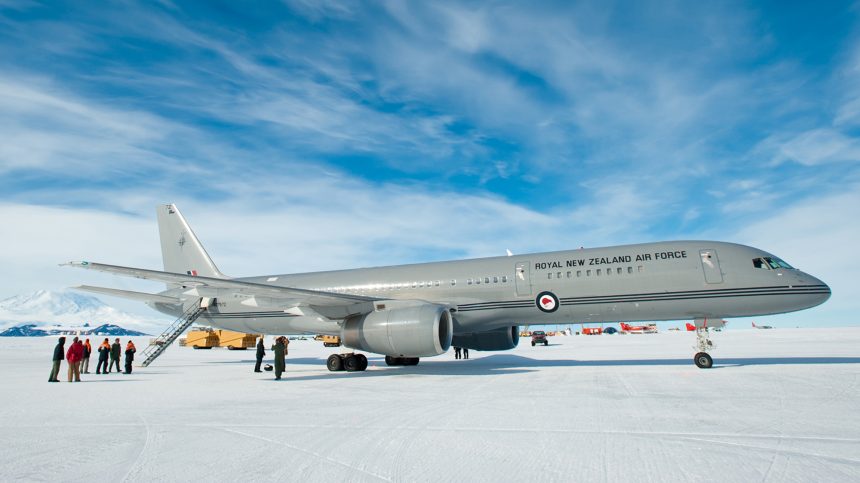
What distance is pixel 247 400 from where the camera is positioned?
10219 mm

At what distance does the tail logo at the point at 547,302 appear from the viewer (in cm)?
Answer: 1695

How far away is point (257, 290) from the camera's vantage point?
54.1 feet

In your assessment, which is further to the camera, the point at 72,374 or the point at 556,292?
the point at 556,292

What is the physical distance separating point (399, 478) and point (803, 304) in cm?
1556

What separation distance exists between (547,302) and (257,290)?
10.2 m

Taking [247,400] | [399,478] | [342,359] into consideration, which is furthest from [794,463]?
[342,359]

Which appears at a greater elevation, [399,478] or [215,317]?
[215,317]

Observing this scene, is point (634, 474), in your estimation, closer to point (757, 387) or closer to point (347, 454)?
point (347, 454)

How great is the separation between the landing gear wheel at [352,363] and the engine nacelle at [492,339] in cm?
430

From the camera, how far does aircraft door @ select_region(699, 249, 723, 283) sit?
15.3 meters

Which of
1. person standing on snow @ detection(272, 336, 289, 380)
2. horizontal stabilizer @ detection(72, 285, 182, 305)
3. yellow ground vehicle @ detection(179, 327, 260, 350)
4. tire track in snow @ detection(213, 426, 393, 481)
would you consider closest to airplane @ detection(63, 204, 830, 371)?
horizontal stabilizer @ detection(72, 285, 182, 305)

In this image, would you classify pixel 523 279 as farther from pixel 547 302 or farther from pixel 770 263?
pixel 770 263

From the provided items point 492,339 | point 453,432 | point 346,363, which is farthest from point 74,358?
point 492,339

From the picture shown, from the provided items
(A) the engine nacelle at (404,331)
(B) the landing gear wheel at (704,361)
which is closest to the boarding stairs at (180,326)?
(A) the engine nacelle at (404,331)
